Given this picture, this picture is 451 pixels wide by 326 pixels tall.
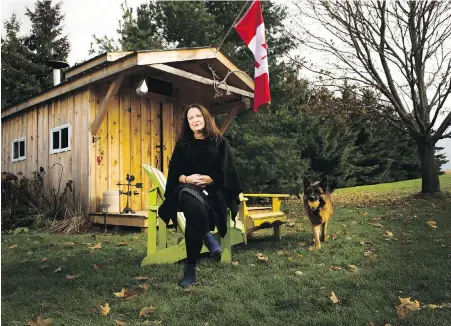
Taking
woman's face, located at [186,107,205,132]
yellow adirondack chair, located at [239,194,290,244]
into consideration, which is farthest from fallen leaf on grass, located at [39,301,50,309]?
yellow adirondack chair, located at [239,194,290,244]

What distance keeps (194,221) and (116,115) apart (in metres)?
5.08

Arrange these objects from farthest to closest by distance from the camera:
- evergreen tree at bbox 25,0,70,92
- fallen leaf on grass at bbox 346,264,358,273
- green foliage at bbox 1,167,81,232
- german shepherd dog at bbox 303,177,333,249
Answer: evergreen tree at bbox 25,0,70,92 < green foliage at bbox 1,167,81,232 < german shepherd dog at bbox 303,177,333,249 < fallen leaf on grass at bbox 346,264,358,273

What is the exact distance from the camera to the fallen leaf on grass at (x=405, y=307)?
2294mm

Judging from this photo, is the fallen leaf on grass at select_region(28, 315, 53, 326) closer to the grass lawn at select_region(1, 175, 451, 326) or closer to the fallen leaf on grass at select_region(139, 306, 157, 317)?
the grass lawn at select_region(1, 175, 451, 326)

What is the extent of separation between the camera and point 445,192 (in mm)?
10438

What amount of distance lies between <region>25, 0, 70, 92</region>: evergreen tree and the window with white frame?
7860mm

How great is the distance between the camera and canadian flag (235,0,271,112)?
514cm

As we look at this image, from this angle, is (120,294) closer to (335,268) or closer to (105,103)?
(335,268)

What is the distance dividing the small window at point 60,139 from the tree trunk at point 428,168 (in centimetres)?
849

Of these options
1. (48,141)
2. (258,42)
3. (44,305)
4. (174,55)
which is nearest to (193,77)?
(174,55)

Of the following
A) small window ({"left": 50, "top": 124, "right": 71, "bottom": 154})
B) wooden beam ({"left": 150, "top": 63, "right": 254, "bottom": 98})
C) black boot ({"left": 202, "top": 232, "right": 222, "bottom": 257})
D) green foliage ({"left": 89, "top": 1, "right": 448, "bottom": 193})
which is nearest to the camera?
black boot ({"left": 202, "top": 232, "right": 222, "bottom": 257})

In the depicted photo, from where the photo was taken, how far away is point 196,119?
120 inches

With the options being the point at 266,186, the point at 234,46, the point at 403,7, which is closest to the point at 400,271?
the point at 266,186

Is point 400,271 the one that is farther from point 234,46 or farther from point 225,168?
point 234,46
